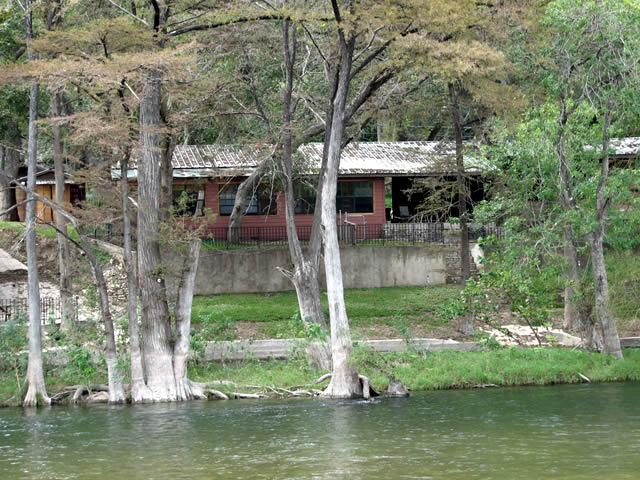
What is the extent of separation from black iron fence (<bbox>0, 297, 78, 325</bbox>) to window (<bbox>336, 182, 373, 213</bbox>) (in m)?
15.4

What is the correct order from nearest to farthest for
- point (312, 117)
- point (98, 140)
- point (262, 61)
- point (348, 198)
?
Result: point (98, 140), point (262, 61), point (312, 117), point (348, 198)

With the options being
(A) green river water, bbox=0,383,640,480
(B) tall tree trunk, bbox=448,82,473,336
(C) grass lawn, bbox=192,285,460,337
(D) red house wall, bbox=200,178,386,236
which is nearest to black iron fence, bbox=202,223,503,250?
(D) red house wall, bbox=200,178,386,236

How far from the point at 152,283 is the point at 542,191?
1194cm

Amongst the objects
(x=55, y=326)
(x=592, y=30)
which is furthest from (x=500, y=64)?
(x=55, y=326)

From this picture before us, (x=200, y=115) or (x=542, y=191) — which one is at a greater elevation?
(x=200, y=115)

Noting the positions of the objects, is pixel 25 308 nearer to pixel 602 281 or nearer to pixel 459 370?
pixel 459 370

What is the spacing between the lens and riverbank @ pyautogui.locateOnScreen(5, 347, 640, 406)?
1011 inches

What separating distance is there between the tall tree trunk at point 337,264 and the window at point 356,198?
55.7ft

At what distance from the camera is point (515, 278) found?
26734 millimetres

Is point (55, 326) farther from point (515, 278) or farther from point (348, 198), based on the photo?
point (348, 198)

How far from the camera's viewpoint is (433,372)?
87.2 ft

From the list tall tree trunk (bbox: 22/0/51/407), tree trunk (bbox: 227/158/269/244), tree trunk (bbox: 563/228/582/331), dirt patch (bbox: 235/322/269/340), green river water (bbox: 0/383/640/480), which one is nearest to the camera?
green river water (bbox: 0/383/640/480)

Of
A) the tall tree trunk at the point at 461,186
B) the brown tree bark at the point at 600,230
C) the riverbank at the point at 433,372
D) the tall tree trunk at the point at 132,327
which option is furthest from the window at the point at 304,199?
the tall tree trunk at the point at 132,327

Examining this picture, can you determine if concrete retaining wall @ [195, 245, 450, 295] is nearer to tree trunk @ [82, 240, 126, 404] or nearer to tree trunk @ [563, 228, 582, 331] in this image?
tree trunk @ [563, 228, 582, 331]
